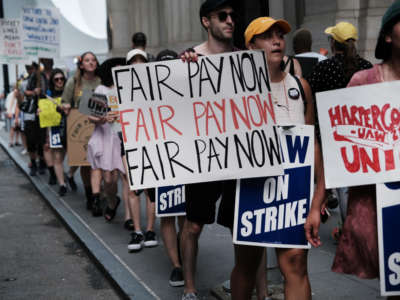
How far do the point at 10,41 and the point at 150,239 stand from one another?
9.63 m

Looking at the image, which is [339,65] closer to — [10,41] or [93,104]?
[93,104]

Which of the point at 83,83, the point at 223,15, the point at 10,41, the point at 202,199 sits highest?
the point at 10,41

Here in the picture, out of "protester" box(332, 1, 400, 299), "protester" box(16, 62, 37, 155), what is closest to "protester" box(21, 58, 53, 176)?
"protester" box(16, 62, 37, 155)

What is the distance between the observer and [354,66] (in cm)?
553

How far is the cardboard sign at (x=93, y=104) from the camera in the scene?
7.96 meters

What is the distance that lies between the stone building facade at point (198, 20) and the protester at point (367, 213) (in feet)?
3.99

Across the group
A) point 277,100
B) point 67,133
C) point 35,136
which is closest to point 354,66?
point 277,100

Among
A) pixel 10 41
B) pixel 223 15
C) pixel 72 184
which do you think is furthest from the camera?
pixel 10 41

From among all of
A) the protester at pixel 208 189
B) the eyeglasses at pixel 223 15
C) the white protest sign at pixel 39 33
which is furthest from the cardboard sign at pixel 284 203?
the white protest sign at pixel 39 33

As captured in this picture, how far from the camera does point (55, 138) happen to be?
11.0 metres

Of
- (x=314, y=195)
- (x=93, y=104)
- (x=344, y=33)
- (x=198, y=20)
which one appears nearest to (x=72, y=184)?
(x=93, y=104)

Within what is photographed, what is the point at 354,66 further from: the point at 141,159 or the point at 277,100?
the point at 141,159

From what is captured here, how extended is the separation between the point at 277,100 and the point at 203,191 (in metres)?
0.83

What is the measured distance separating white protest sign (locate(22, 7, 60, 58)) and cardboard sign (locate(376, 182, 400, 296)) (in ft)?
37.3
